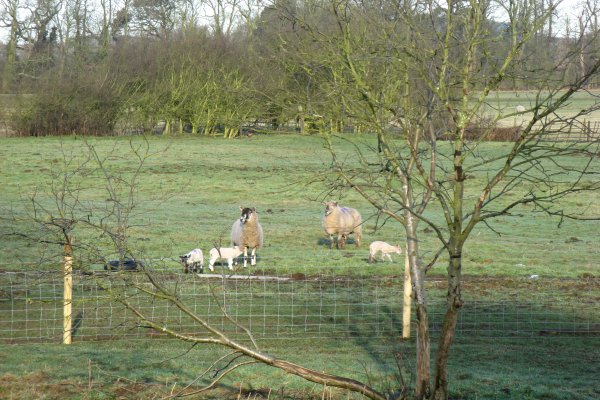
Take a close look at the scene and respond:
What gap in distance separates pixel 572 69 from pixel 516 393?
4.12 metres

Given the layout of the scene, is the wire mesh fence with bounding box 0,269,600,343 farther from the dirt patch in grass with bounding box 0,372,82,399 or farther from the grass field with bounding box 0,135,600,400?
the dirt patch in grass with bounding box 0,372,82,399

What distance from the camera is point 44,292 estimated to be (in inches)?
636

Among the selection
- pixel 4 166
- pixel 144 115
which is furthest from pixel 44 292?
pixel 144 115

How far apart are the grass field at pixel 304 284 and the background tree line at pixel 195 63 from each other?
1.30m

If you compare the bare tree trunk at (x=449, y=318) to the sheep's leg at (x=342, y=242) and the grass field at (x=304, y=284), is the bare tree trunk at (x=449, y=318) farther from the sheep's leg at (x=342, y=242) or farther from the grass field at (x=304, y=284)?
the sheep's leg at (x=342, y=242)

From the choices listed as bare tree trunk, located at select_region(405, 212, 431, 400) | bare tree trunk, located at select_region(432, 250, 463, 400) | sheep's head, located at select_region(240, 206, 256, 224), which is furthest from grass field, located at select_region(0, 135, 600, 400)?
bare tree trunk, located at select_region(432, 250, 463, 400)

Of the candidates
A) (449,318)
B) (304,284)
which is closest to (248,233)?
(304,284)

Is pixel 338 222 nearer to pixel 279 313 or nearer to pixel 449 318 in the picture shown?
pixel 279 313

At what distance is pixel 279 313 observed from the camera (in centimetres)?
1499

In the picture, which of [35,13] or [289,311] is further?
[35,13]

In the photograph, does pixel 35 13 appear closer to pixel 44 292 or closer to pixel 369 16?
pixel 44 292

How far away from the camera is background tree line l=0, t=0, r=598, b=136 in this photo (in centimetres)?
883

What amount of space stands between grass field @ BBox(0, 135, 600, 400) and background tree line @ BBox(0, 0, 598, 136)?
4.25 ft

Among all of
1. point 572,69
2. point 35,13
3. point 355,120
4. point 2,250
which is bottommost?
point 2,250
